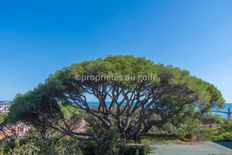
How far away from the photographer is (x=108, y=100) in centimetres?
867

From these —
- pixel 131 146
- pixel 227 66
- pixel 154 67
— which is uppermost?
pixel 227 66

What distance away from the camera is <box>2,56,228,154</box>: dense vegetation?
703 centimetres

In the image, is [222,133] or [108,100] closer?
[108,100]

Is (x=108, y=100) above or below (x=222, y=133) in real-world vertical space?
above

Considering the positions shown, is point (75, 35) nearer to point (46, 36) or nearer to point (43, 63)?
point (46, 36)

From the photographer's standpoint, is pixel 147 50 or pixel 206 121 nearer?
pixel 206 121

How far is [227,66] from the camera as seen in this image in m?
11.0

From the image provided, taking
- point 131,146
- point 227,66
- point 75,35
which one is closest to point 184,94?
point 131,146

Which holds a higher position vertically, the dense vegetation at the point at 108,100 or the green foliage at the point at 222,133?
the dense vegetation at the point at 108,100

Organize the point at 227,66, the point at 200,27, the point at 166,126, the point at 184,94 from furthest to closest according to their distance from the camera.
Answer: the point at 166,126 → the point at 227,66 → the point at 200,27 → the point at 184,94

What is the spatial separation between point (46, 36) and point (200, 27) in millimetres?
8553

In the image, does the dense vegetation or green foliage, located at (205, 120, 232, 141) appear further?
green foliage, located at (205, 120, 232, 141)

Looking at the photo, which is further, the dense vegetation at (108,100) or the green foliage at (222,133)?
the green foliage at (222,133)

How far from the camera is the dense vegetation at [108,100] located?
7.03m
